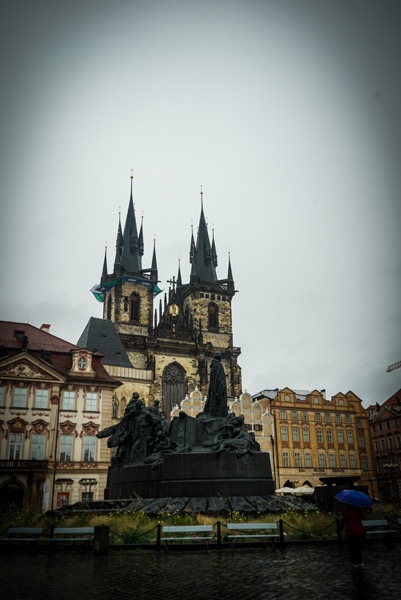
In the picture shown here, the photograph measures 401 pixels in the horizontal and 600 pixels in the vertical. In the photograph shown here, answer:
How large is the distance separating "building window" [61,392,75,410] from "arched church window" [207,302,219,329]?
39.6 metres

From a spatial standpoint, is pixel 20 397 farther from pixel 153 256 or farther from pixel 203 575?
pixel 153 256

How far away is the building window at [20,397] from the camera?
33594mm

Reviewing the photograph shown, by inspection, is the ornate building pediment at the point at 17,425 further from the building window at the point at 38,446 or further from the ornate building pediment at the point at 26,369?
the ornate building pediment at the point at 26,369

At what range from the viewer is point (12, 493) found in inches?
1249

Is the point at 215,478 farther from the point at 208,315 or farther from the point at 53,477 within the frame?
the point at 208,315

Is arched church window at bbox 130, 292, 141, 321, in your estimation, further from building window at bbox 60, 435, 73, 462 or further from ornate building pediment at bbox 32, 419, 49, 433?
ornate building pediment at bbox 32, 419, 49, 433

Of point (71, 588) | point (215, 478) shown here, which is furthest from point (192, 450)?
point (71, 588)

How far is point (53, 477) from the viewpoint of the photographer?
1296 inches

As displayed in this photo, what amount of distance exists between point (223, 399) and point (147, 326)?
53.3m

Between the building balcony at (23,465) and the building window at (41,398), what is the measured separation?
3.64 meters

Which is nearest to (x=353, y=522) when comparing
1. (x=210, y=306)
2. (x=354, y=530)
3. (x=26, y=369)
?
(x=354, y=530)

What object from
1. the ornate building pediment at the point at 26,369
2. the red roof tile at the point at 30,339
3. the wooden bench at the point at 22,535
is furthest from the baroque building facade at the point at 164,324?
the wooden bench at the point at 22,535

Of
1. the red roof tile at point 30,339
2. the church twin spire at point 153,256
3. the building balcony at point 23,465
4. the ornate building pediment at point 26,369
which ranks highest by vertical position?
the church twin spire at point 153,256

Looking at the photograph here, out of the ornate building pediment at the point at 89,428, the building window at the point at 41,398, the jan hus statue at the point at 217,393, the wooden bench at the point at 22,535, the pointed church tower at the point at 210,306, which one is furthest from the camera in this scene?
the pointed church tower at the point at 210,306
